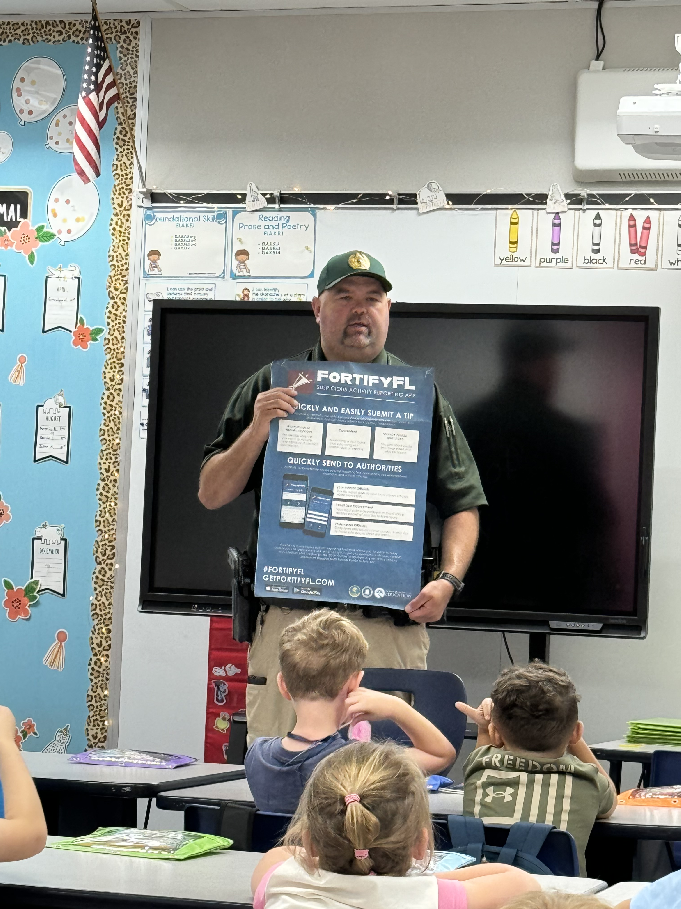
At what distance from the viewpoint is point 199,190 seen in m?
5.20

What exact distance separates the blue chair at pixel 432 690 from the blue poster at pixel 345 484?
0.42 metres

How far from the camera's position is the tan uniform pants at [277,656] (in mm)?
3713

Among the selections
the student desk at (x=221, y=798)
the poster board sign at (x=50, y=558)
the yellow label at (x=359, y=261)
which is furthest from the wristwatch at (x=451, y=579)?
the poster board sign at (x=50, y=558)

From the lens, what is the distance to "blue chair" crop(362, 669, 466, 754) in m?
3.32

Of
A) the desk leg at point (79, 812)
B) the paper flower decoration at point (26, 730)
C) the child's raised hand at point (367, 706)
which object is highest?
the child's raised hand at point (367, 706)

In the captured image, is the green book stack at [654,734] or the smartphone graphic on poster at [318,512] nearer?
the smartphone graphic on poster at [318,512]

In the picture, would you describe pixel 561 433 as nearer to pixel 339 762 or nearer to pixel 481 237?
pixel 481 237

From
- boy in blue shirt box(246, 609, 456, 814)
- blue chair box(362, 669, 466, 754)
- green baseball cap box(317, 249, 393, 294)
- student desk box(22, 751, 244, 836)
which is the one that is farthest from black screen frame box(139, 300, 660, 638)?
boy in blue shirt box(246, 609, 456, 814)

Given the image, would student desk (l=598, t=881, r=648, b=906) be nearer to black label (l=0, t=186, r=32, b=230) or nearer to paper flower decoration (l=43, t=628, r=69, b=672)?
paper flower decoration (l=43, t=628, r=69, b=672)

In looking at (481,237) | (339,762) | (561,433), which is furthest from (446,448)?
(339,762)

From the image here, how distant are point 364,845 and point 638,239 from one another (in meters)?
3.55

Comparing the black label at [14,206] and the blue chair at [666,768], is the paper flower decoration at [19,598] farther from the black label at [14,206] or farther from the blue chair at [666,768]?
the blue chair at [666,768]

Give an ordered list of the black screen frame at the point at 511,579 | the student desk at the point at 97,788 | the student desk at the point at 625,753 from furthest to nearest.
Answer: the black screen frame at the point at 511,579
the student desk at the point at 625,753
the student desk at the point at 97,788

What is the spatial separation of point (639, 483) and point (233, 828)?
254cm
